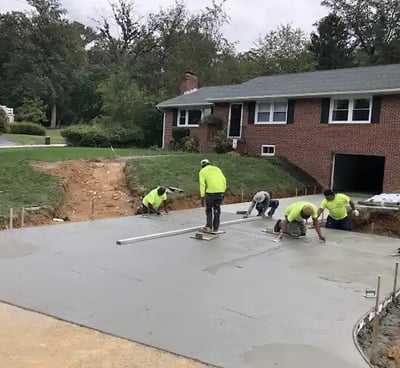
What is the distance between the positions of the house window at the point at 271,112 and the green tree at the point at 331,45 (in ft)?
78.7

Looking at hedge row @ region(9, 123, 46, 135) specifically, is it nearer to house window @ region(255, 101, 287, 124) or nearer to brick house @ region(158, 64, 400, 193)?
brick house @ region(158, 64, 400, 193)

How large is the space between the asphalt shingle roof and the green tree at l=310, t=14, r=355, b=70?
21260mm

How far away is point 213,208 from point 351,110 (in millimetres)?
11620

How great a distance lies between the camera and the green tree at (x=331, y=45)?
44.4 m

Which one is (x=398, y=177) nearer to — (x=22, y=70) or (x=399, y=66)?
(x=399, y=66)

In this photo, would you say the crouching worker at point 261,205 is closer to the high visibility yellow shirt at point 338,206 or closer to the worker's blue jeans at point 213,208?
the high visibility yellow shirt at point 338,206

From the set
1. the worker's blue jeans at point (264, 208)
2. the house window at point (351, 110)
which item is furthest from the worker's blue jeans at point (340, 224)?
the house window at point (351, 110)

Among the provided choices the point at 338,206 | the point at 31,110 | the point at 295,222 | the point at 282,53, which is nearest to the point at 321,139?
the point at 338,206

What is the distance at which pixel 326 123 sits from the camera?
66.3 feet

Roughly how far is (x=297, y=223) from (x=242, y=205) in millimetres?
5166

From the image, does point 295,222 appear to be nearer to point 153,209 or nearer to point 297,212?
point 297,212

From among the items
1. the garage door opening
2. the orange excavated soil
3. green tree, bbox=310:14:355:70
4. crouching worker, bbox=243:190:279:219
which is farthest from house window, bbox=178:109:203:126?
green tree, bbox=310:14:355:70

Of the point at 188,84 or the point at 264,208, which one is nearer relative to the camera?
the point at 264,208

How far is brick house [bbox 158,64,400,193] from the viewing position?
18578mm
